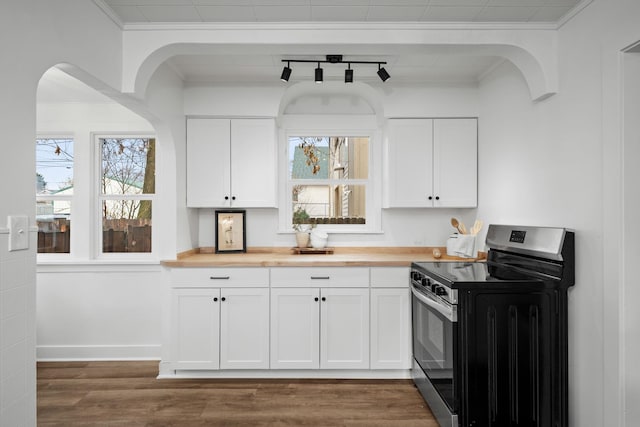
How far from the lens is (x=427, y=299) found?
273cm

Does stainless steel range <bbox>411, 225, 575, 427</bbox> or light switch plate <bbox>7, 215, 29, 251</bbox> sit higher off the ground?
light switch plate <bbox>7, 215, 29, 251</bbox>

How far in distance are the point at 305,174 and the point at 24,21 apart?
101 inches

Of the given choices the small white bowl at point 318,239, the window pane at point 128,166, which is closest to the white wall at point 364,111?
the small white bowl at point 318,239

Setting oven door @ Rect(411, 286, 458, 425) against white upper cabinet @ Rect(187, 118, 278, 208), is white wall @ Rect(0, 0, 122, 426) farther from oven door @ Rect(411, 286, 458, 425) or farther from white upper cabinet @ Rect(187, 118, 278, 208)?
oven door @ Rect(411, 286, 458, 425)

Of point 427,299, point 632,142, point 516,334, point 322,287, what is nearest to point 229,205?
point 322,287

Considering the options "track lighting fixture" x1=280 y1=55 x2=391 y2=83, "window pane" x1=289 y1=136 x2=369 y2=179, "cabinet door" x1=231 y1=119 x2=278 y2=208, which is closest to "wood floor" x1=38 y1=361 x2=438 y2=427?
"cabinet door" x1=231 y1=119 x2=278 y2=208

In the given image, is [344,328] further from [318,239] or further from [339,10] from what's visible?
[339,10]

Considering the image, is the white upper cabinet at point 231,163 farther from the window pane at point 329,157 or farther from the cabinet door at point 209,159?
the window pane at point 329,157

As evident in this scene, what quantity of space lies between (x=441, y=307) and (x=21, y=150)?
2242mm

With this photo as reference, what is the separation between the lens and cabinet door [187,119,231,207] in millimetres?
3541

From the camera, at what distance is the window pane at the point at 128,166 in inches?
152

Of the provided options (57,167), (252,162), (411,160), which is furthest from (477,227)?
(57,167)

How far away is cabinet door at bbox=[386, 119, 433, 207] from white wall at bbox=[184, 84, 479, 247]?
0.11 m

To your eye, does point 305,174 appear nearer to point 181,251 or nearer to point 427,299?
point 181,251
